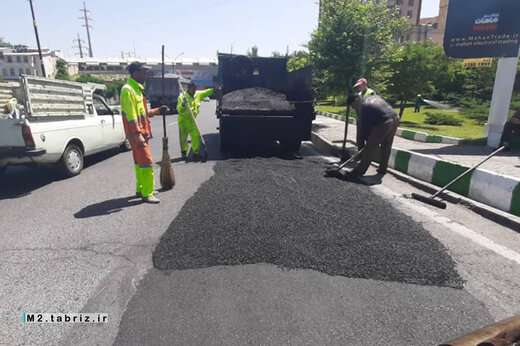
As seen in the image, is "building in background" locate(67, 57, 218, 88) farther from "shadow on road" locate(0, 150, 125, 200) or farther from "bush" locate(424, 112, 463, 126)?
"shadow on road" locate(0, 150, 125, 200)

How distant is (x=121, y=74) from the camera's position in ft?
260

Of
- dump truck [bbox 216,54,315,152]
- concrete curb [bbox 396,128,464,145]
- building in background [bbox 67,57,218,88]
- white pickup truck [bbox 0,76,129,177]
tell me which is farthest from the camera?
building in background [bbox 67,57,218,88]

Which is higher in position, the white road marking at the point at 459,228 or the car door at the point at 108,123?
the car door at the point at 108,123

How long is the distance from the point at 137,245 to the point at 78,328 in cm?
125

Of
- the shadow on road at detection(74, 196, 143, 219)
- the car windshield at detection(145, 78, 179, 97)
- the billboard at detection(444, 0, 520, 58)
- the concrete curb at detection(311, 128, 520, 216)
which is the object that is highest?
the billboard at detection(444, 0, 520, 58)

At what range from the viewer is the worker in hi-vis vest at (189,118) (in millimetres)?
7562

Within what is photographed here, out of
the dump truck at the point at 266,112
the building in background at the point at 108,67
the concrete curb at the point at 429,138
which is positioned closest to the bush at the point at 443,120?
the concrete curb at the point at 429,138

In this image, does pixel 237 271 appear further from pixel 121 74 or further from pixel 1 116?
pixel 121 74

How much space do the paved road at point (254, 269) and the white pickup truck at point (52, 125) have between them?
91 centimetres

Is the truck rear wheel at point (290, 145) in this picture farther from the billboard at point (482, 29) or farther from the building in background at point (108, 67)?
the building in background at point (108, 67)

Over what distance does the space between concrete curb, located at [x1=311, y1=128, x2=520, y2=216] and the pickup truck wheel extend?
679cm

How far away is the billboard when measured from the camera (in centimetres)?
861

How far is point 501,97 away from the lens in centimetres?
905

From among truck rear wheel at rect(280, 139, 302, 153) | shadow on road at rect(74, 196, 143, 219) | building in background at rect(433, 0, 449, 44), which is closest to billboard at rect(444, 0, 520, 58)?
truck rear wheel at rect(280, 139, 302, 153)
